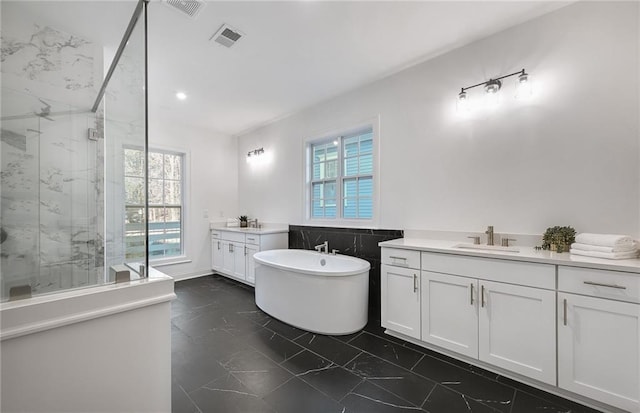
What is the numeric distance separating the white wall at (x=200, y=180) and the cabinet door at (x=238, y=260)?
86 centimetres

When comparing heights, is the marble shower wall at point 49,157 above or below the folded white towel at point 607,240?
above

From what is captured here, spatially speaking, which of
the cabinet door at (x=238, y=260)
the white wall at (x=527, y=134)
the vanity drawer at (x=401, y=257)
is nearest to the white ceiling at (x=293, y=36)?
the white wall at (x=527, y=134)

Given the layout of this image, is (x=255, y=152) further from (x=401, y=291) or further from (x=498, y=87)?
(x=498, y=87)

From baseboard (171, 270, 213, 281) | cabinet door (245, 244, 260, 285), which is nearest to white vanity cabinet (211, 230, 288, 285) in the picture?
cabinet door (245, 244, 260, 285)

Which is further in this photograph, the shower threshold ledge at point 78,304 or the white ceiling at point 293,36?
the white ceiling at point 293,36

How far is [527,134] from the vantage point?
2115mm

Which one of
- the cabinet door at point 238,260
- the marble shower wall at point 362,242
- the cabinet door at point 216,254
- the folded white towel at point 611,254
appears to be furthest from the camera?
the cabinet door at point 216,254

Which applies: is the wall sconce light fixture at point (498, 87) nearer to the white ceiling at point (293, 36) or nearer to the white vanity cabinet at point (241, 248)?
the white ceiling at point (293, 36)

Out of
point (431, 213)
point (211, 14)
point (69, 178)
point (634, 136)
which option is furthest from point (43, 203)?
point (634, 136)

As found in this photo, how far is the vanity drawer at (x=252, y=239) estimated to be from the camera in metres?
3.82

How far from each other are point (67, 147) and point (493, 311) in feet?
11.7

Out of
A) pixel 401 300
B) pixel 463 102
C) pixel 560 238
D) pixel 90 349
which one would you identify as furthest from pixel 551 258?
pixel 90 349

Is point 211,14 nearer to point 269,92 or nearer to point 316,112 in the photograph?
point 269,92

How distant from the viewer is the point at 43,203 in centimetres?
191
